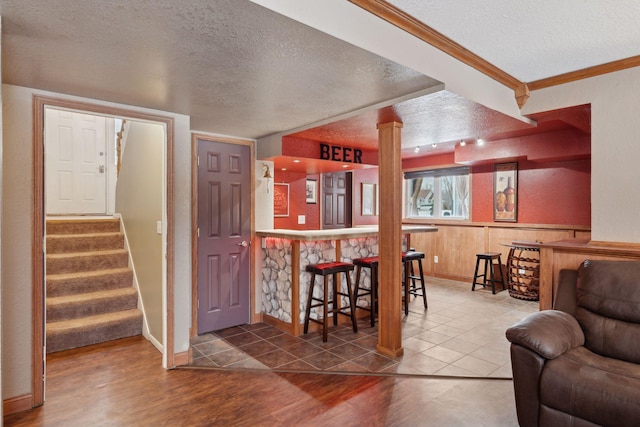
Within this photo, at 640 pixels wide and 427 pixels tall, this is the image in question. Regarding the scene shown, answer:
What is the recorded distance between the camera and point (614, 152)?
267 centimetres

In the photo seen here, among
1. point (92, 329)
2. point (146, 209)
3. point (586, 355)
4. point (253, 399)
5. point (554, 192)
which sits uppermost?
point (554, 192)

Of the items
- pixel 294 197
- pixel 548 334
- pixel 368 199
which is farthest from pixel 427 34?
pixel 368 199

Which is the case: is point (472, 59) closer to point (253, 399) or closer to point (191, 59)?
point (191, 59)

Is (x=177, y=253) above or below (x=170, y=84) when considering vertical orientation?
below

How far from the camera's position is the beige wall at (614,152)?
259cm

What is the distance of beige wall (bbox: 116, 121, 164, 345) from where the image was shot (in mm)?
3430

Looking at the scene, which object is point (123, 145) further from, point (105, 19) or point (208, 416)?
point (208, 416)

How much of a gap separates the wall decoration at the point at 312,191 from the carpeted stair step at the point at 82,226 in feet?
9.66

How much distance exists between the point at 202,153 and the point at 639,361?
13.0 ft

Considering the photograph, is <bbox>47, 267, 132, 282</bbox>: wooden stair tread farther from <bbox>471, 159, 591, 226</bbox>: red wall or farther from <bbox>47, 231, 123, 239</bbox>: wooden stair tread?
<bbox>471, 159, 591, 226</bbox>: red wall

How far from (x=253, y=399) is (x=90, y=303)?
2.37 metres

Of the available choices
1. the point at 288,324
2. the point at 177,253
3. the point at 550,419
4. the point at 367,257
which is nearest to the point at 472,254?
the point at 367,257

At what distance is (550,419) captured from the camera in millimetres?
1936

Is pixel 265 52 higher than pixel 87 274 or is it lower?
higher
